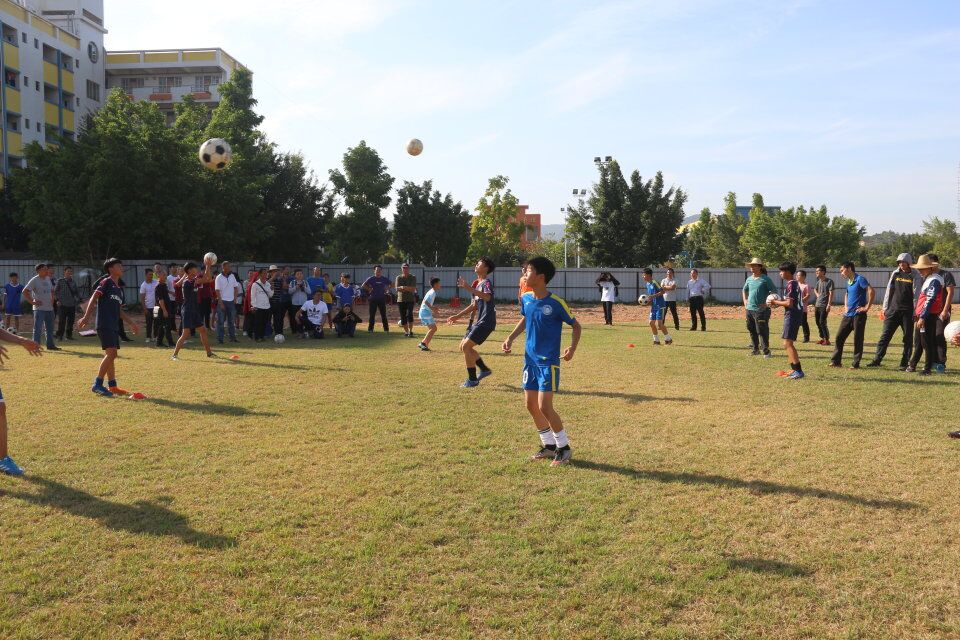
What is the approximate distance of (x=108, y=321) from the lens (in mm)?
9891

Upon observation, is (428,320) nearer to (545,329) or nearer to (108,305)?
(108,305)

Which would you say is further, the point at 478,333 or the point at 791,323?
the point at 791,323

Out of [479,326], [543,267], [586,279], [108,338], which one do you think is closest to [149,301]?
[108,338]

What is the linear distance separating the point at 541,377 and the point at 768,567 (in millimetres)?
2759

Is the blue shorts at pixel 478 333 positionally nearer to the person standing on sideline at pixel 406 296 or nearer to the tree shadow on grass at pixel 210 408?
the tree shadow on grass at pixel 210 408

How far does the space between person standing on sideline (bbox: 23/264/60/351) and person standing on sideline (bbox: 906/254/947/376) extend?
17114 mm

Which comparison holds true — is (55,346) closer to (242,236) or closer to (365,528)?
(365,528)

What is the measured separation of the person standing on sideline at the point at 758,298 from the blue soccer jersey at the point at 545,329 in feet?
24.0

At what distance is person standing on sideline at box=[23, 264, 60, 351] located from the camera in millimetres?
14906

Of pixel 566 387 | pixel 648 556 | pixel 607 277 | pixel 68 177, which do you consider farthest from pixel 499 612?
pixel 68 177

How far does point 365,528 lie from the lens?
4910 mm

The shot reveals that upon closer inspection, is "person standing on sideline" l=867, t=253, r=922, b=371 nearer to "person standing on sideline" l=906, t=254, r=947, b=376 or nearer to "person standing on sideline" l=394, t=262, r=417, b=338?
"person standing on sideline" l=906, t=254, r=947, b=376

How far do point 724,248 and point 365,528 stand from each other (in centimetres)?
6121

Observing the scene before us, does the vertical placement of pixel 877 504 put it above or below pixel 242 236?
below
